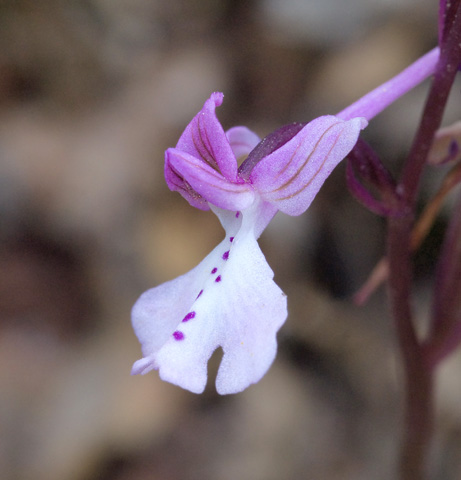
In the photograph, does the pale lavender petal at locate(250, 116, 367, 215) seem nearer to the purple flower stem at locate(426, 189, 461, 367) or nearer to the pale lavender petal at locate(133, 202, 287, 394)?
the pale lavender petal at locate(133, 202, 287, 394)

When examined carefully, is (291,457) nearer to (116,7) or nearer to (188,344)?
(188,344)

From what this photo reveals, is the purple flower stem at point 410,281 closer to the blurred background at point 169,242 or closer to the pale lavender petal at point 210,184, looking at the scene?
the pale lavender petal at point 210,184

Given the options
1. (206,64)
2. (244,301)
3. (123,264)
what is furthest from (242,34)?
(244,301)

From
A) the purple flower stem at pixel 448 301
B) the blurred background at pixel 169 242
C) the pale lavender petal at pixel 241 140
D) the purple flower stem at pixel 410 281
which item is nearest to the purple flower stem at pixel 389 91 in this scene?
the purple flower stem at pixel 410 281

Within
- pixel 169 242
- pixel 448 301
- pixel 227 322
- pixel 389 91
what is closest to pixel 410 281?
pixel 448 301

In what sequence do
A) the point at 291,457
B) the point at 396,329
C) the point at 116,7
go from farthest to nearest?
the point at 116,7
the point at 291,457
the point at 396,329

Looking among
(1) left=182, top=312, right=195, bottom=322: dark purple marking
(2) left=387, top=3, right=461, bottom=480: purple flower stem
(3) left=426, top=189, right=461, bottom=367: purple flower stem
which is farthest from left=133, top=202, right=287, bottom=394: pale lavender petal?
(3) left=426, top=189, right=461, bottom=367: purple flower stem

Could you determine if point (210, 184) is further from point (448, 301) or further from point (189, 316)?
point (448, 301)
